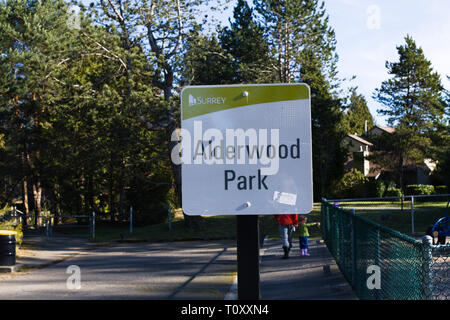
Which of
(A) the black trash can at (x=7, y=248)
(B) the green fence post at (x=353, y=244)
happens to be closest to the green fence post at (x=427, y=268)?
(B) the green fence post at (x=353, y=244)

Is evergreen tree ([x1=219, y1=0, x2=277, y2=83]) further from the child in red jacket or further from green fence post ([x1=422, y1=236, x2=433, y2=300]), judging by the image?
green fence post ([x1=422, y1=236, x2=433, y2=300])

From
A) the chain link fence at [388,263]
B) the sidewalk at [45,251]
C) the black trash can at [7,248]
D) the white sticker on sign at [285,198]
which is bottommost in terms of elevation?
the sidewalk at [45,251]

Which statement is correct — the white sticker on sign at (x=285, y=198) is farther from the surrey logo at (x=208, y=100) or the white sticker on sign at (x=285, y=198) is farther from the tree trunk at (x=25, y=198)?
the tree trunk at (x=25, y=198)

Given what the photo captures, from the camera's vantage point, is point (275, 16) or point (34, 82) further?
point (275, 16)

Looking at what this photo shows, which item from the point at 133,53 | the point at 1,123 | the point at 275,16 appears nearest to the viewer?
the point at 133,53

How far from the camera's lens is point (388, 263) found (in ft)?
20.6

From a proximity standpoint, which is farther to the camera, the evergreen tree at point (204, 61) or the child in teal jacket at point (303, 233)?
the evergreen tree at point (204, 61)

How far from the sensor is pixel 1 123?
102ft

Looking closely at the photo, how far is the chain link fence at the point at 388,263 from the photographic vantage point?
4.78 m

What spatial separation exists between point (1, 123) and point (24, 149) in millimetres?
3571

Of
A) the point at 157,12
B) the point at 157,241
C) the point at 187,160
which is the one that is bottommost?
the point at 157,241

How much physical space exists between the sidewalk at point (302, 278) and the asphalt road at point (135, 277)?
0.89 metres
